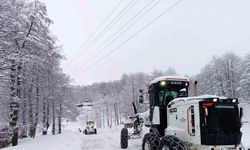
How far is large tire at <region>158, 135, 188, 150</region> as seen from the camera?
9914 millimetres

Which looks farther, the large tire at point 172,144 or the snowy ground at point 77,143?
the snowy ground at point 77,143

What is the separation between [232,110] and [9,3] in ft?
49.9

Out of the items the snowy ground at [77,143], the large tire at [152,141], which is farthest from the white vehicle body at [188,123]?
the snowy ground at [77,143]

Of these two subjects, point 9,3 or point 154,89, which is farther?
point 9,3

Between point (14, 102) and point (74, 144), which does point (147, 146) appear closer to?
Result: point (74, 144)

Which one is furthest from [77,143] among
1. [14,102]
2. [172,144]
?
[172,144]

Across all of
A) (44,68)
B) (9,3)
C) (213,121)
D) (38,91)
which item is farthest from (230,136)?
(38,91)

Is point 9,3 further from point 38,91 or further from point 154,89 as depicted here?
point 38,91

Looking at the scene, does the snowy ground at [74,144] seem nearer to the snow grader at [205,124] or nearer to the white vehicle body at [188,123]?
the white vehicle body at [188,123]

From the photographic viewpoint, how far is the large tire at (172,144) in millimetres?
9914

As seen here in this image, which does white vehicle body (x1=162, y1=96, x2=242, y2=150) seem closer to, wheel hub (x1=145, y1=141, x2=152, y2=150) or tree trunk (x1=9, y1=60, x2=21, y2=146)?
wheel hub (x1=145, y1=141, x2=152, y2=150)

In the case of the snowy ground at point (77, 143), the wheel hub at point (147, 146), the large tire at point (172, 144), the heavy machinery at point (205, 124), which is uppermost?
the heavy machinery at point (205, 124)

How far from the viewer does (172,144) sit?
33.4 ft

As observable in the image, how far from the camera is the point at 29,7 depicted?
2420 cm
